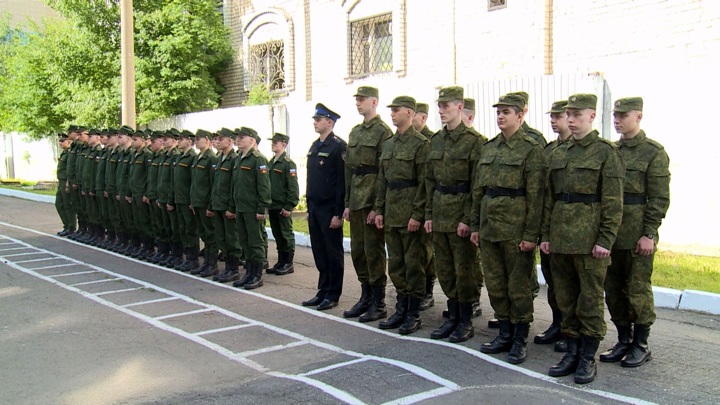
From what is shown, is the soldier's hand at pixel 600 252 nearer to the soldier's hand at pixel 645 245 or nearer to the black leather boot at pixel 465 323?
the soldier's hand at pixel 645 245

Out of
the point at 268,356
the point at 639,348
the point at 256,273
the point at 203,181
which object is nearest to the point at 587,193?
the point at 639,348

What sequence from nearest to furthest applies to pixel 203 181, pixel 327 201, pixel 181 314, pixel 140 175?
pixel 181 314, pixel 327 201, pixel 203 181, pixel 140 175

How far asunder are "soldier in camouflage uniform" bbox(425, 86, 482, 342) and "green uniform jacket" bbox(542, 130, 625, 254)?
0.86m

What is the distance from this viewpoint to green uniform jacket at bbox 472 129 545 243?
17.1 feet

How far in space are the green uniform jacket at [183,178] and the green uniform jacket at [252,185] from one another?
4.80 feet

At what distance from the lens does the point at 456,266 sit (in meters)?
5.84

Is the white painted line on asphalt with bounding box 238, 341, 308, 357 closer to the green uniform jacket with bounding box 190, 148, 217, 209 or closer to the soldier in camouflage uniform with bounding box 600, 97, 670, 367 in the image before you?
the soldier in camouflage uniform with bounding box 600, 97, 670, 367

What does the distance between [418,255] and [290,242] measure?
141 inches

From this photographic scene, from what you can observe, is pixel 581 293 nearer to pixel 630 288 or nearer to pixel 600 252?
pixel 600 252

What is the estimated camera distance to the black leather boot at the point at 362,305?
678cm

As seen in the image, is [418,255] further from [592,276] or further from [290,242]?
[290,242]

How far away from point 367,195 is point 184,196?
393 centimetres

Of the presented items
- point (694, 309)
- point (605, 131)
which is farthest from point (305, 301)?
point (605, 131)

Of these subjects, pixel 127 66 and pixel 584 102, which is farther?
pixel 127 66
